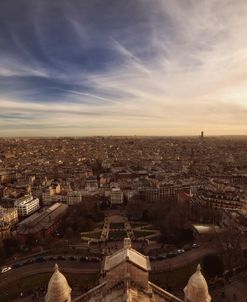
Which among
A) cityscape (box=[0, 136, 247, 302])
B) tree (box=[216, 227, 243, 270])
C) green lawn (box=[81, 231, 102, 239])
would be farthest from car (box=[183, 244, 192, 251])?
green lawn (box=[81, 231, 102, 239])

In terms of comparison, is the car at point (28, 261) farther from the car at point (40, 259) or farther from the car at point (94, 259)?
the car at point (94, 259)

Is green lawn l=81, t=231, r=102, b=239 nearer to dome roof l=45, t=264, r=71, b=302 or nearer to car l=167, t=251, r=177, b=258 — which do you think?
car l=167, t=251, r=177, b=258

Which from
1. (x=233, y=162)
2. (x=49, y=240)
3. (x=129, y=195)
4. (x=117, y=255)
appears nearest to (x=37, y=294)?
(x=49, y=240)

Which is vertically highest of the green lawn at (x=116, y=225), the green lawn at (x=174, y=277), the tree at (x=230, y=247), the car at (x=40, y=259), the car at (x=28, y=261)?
the tree at (x=230, y=247)

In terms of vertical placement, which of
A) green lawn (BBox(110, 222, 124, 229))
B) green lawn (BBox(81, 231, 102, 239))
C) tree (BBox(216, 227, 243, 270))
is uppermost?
tree (BBox(216, 227, 243, 270))

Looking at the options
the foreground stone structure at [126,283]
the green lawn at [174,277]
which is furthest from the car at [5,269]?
the foreground stone structure at [126,283]

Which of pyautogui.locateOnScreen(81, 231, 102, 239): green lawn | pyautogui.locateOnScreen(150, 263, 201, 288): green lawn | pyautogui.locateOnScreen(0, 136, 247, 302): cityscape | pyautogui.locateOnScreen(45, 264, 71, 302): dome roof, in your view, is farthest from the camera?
pyautogui.locateOnScreen(81, 231, 102, 239): green lawn

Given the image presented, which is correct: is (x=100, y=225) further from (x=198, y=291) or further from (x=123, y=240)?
(x=198, y=291)

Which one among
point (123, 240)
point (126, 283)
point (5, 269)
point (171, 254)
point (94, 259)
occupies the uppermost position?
point (126, 283)

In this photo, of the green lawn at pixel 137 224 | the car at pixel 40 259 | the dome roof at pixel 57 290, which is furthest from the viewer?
the green lawn at pixel 137 224

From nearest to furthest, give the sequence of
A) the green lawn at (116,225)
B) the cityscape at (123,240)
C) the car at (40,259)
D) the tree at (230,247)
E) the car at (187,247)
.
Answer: the cityscape at (123,240) → the tree at (230,247) → the car at (40,259) → the car at (187,247) → the green lawn at (116,225)

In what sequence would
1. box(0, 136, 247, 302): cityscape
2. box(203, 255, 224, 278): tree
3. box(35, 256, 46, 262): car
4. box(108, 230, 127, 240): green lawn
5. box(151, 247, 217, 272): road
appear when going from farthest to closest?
box(108, 230, 127, 240): green lawn < box(35, 256, 46, 262): car < box(151, 247, 217, 272): road < box(203, 255, 224, 278): tree < box(0, 136, 247, 302): cityscape

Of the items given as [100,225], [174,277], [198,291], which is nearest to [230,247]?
[174,277]

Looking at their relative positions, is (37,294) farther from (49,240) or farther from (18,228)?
(18,228)
